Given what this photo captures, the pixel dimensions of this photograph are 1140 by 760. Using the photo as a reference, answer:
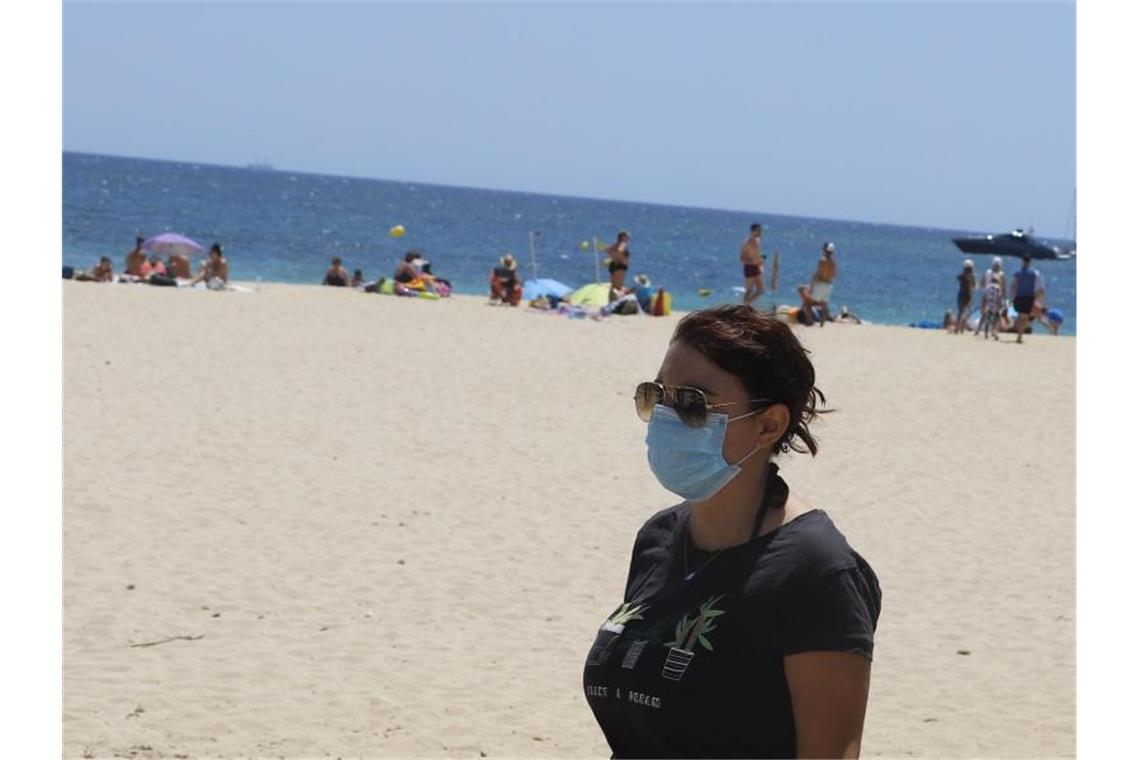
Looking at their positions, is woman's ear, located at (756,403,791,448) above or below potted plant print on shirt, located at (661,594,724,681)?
above

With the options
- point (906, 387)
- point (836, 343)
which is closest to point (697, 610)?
point (906, 387)

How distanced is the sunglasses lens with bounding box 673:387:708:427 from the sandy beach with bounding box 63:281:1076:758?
10.0ft

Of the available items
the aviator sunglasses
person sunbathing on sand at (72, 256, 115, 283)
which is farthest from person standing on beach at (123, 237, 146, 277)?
the aviator sunglasses

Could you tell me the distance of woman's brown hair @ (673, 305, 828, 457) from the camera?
2.46 meters

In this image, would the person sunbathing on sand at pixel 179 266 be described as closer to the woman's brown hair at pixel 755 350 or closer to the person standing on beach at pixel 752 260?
the person standing on beach at pixel 752 260

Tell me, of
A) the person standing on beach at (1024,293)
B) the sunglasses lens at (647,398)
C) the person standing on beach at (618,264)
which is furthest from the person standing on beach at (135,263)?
the sunglasses lens at (647,398)

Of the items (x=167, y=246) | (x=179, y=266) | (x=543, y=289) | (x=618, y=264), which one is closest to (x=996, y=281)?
(x=618, y=264)

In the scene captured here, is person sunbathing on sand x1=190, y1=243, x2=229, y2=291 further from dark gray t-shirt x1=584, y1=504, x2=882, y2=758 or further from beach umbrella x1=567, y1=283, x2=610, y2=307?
dark gray t-shirt x1=584, y1=504, x2=882, y2=758

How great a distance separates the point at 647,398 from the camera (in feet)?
8.71

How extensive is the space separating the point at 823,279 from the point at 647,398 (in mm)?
21850

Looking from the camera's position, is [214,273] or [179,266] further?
[179,266]

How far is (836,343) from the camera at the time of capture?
21.8 m

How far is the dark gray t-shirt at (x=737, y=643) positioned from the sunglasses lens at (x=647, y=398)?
0.33 metres

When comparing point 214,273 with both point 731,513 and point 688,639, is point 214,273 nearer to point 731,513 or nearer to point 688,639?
point 731,513
